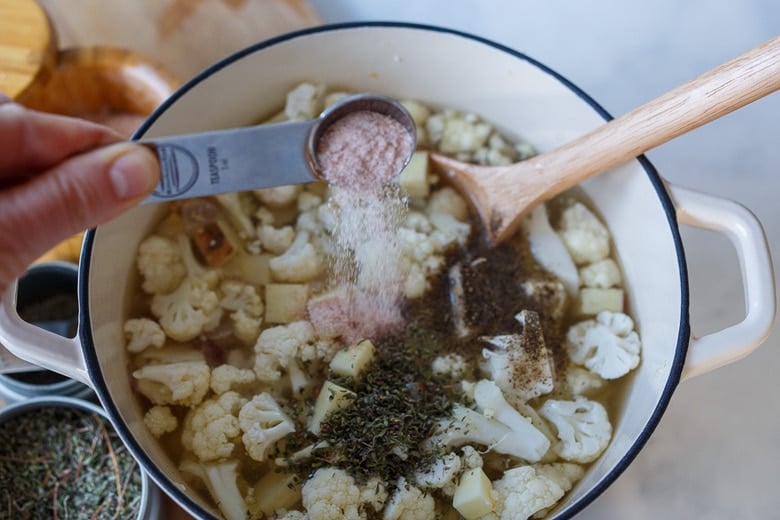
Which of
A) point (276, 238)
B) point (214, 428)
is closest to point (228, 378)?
point (214, 428)

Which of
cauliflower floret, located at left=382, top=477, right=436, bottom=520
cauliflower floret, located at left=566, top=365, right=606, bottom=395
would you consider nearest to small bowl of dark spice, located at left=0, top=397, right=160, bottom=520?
cauliflower floret, located at left=382, top=477, right=436, bottom=520

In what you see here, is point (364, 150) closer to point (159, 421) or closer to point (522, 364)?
point (522, 364)

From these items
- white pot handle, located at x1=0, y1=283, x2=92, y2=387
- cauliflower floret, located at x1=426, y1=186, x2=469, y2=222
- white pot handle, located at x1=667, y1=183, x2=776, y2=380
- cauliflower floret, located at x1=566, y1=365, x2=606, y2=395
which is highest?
white pot handle, located at x1=667, y1=183, x2=776, y2=380

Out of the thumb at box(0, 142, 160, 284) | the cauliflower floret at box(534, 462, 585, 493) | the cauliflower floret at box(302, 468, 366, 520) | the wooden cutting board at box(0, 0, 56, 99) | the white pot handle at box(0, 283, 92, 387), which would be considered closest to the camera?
the thumb at box(0, 142, 160, 284)

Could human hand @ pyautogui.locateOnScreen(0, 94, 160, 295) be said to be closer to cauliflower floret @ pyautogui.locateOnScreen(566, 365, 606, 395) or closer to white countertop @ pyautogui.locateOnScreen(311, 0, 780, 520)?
cauliflower floret @ pyautogui.locateOnScreen(566, 365, 606, 395)

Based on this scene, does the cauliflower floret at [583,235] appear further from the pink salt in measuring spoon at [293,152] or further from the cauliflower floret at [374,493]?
the cauliflower floret at [374,493]

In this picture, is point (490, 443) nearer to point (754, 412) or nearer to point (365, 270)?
point (365, 270)
